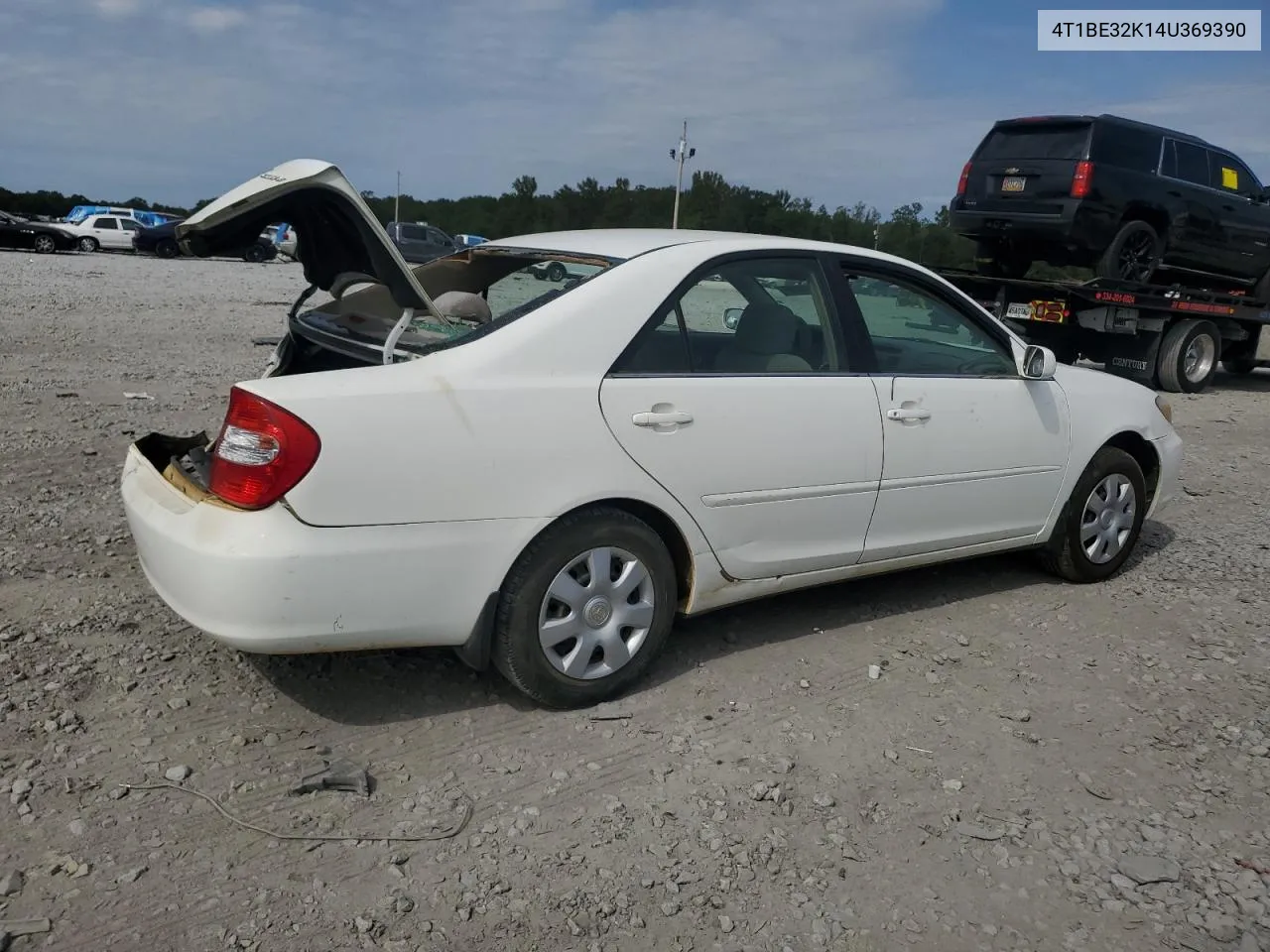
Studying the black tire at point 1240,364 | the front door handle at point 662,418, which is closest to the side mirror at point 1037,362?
the front door handle at point 662,418

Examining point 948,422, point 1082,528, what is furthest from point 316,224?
point 1082,528

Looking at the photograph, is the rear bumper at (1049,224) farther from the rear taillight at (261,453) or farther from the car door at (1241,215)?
the rear taillight at (261,453)

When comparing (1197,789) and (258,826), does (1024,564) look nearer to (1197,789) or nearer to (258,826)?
(1197,789)

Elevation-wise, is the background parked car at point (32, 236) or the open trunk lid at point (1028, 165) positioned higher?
the open trunk lid at point (1028, 165)

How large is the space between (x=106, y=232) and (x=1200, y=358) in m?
33.5

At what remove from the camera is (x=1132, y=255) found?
12.1 m

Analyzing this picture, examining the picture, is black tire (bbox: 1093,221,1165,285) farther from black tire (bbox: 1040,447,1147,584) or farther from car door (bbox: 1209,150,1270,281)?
black tire (bbox: 1040,447,1147,584)

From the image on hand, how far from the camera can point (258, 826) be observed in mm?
2814

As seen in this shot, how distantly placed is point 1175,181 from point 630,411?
1116 centimetres

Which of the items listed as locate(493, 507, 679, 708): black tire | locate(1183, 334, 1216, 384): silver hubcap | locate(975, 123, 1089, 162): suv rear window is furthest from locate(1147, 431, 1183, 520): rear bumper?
locate(1183, 334, 1216, 384): silver hubcap

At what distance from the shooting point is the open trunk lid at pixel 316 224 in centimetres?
341

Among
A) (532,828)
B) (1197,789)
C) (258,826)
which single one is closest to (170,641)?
(258,826)

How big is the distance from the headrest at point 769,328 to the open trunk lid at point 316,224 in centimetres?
115

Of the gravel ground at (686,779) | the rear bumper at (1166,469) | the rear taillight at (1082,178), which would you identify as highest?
the rear taillight at (1082,178)
